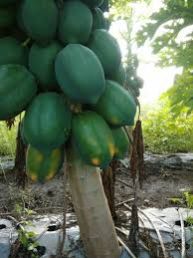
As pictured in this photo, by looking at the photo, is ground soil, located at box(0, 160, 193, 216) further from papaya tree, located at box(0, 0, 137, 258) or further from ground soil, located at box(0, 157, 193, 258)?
papaya tree, located at box(0, 0, 137, 258)

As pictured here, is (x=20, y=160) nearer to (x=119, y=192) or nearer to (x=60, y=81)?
(x=60, y=81)

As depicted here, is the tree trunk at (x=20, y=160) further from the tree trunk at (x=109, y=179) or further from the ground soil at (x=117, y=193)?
the ground soil at (x=117, y=193)

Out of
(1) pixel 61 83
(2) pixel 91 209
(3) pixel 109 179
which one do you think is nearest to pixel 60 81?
(1) pixel 61 83

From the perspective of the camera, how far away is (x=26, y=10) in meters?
1.51

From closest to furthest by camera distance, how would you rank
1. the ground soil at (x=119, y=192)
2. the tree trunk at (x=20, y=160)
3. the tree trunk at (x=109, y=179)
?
the tree trunk at (x=20, y=160) < the tree trunk at (x=109, y=179) < the ground soil at (x=119, y=192)

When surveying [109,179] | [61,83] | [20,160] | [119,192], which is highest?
[61,83]

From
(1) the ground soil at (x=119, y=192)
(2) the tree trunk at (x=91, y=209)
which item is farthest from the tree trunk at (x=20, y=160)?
(1) the ground soil at (x=119, y=192)

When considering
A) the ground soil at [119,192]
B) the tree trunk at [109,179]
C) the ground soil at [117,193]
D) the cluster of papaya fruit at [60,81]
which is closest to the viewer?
the cluster of papaya fruit at [60,81]

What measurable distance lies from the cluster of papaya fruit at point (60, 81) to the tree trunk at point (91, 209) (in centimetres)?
16

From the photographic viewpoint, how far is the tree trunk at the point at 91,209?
1.81 metres

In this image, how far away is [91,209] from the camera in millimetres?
1847

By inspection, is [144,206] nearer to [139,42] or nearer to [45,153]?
[139,42]

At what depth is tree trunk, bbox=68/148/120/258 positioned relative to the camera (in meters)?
1.81

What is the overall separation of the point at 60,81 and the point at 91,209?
1.85ft
